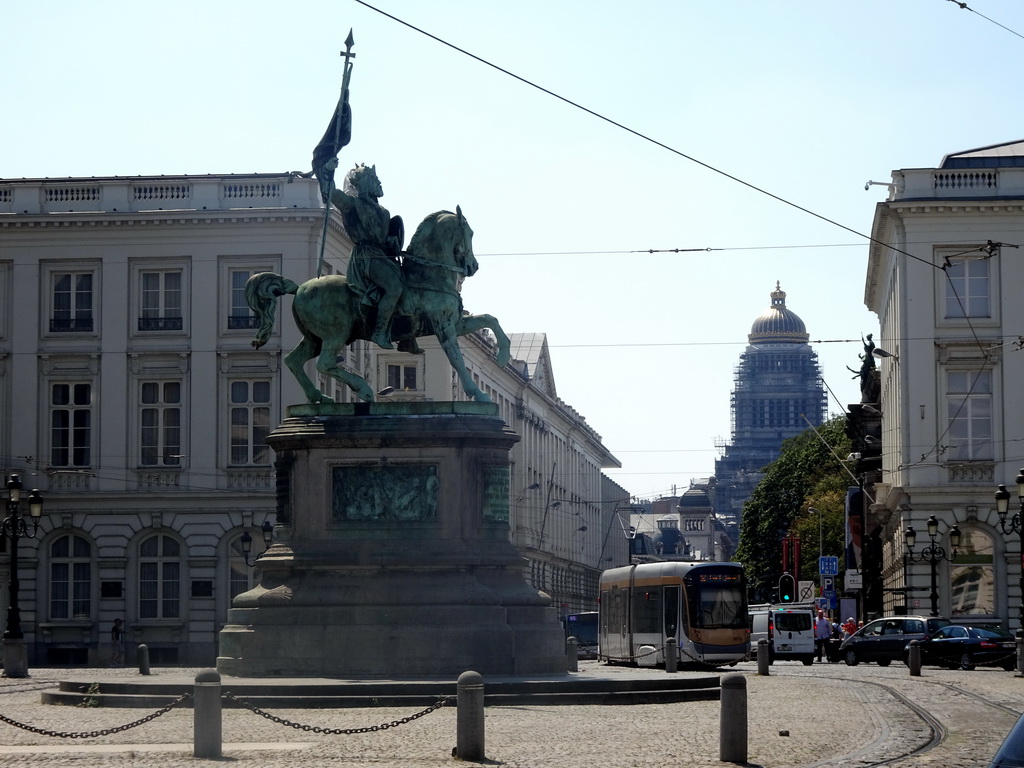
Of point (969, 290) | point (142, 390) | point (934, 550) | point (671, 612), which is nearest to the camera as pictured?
point (671, 612)

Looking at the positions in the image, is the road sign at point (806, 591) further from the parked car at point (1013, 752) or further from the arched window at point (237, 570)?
the parked car at point (1013, 752)

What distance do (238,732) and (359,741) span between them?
2013 millimetres

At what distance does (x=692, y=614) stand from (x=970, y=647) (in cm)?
728

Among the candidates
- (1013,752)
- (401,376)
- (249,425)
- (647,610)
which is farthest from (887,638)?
(1013,752)

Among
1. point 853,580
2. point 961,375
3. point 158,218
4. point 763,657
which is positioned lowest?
point 763,657

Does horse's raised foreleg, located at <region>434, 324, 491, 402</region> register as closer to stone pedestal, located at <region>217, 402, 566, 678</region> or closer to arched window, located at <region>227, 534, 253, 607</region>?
stone pedestal, located at <region>217, 402, 566, 678</region>

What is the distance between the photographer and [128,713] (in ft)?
80.5

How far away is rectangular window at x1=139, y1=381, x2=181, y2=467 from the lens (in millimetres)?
64312

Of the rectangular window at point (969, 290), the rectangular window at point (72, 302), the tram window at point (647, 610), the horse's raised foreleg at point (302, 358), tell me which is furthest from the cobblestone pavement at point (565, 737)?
the rectangular window at point (72, 302)

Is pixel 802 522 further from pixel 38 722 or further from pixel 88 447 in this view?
pixel 38 722

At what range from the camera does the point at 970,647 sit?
48.0m

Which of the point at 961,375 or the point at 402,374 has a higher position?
the point at 402,374

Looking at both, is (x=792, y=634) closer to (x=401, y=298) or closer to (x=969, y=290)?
(x=969, y=290)

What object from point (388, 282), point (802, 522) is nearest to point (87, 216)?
point (388, 282)
